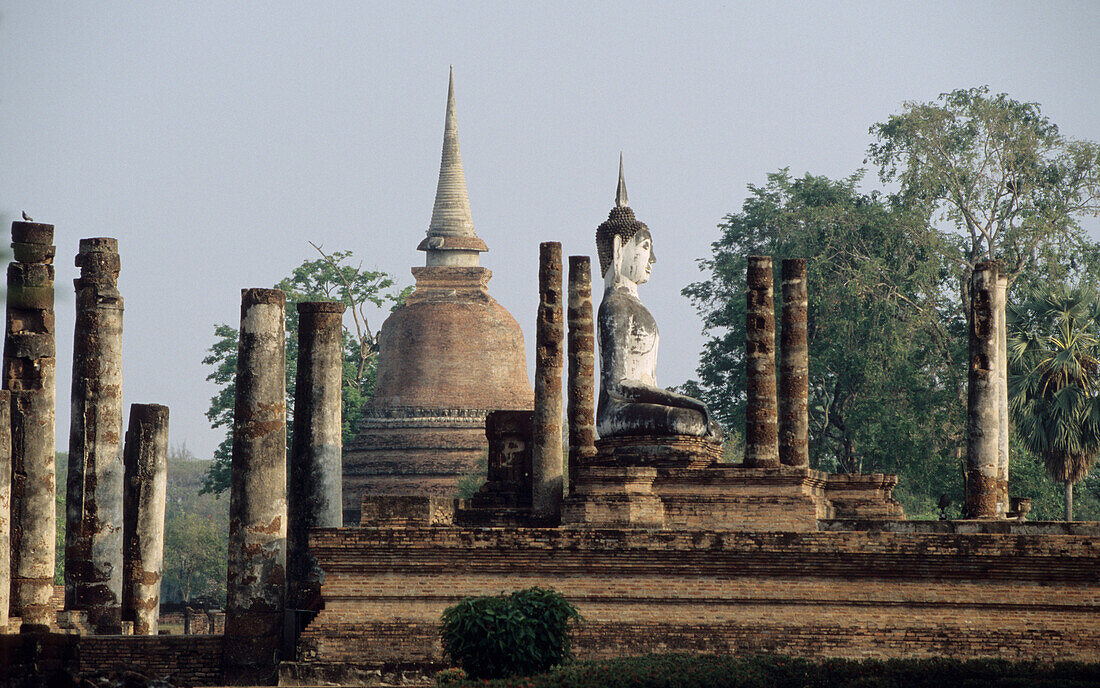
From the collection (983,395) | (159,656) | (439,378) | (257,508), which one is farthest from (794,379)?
(439,378)

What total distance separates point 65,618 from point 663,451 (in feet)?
26.2

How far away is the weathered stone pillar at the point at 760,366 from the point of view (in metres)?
19.7

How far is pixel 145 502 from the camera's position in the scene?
22.3 metres

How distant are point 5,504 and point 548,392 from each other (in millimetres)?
6914

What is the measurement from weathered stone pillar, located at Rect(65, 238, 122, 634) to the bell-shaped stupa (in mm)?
20989

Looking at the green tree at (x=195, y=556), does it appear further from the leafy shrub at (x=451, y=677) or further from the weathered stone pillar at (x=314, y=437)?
the leafy shrub at (x=451, y=677)

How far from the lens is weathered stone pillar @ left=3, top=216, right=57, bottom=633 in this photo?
1992 centimetres

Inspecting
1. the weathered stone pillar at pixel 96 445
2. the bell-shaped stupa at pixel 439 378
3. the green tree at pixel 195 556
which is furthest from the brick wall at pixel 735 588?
the green tree at pixel 195 556

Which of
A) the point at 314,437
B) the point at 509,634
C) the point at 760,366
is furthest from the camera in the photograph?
the point at 760,366

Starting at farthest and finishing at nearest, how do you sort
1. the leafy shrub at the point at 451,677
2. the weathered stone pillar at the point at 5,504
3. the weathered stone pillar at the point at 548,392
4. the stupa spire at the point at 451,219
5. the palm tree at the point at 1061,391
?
the stupa spire at the point at 451,219
the palm tree at the point at 1061,391
the weathered stone pillar at the point at 548,392
the weathered stone pillar at the point at 5,504
the leafy shrub at the point at 451,677

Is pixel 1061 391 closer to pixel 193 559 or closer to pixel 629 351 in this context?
pixel 629 351

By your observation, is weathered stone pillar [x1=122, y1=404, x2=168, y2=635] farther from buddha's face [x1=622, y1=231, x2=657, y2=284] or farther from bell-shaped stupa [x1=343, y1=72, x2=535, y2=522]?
bell-shaped stupa [x1=343, y1=72, x2=535, y2=522]

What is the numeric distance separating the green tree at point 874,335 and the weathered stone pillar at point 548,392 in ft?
58.9

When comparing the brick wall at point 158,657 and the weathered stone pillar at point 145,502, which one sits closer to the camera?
the brick wall at point 158,657
